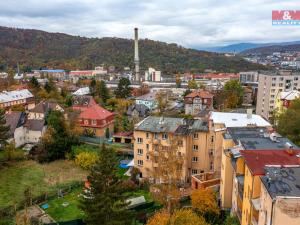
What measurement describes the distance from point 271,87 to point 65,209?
181ft

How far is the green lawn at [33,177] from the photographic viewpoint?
32.7 meters

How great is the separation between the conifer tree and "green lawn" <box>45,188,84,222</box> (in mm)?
5366

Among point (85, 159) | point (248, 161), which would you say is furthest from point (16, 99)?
point (248, 161)

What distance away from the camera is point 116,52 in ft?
633

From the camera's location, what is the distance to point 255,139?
23250 mm

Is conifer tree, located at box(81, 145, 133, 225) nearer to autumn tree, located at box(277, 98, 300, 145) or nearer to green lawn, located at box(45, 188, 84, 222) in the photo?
green lawn, located at box(45, 188, 84, 222)

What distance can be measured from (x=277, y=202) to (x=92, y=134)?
4105cm

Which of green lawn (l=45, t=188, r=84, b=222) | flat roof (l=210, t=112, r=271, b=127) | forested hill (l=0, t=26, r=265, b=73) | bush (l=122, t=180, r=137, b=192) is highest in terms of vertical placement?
forested hill (l=0, t=26, r=265, b=73)

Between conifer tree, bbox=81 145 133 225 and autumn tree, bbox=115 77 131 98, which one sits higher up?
autumn tree, bbox=115 77 131 98

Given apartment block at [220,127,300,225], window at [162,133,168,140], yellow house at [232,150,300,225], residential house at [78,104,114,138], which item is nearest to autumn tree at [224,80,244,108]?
residential house at [78,104,114,138]

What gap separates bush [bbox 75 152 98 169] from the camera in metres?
38.8

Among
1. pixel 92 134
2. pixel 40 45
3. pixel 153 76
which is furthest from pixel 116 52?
pixel 92 134

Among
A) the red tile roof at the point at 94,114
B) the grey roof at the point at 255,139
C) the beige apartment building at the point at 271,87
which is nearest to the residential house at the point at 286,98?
the beige apartment building at the point at 271,87

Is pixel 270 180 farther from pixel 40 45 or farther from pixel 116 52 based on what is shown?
→ pixel 40 45
